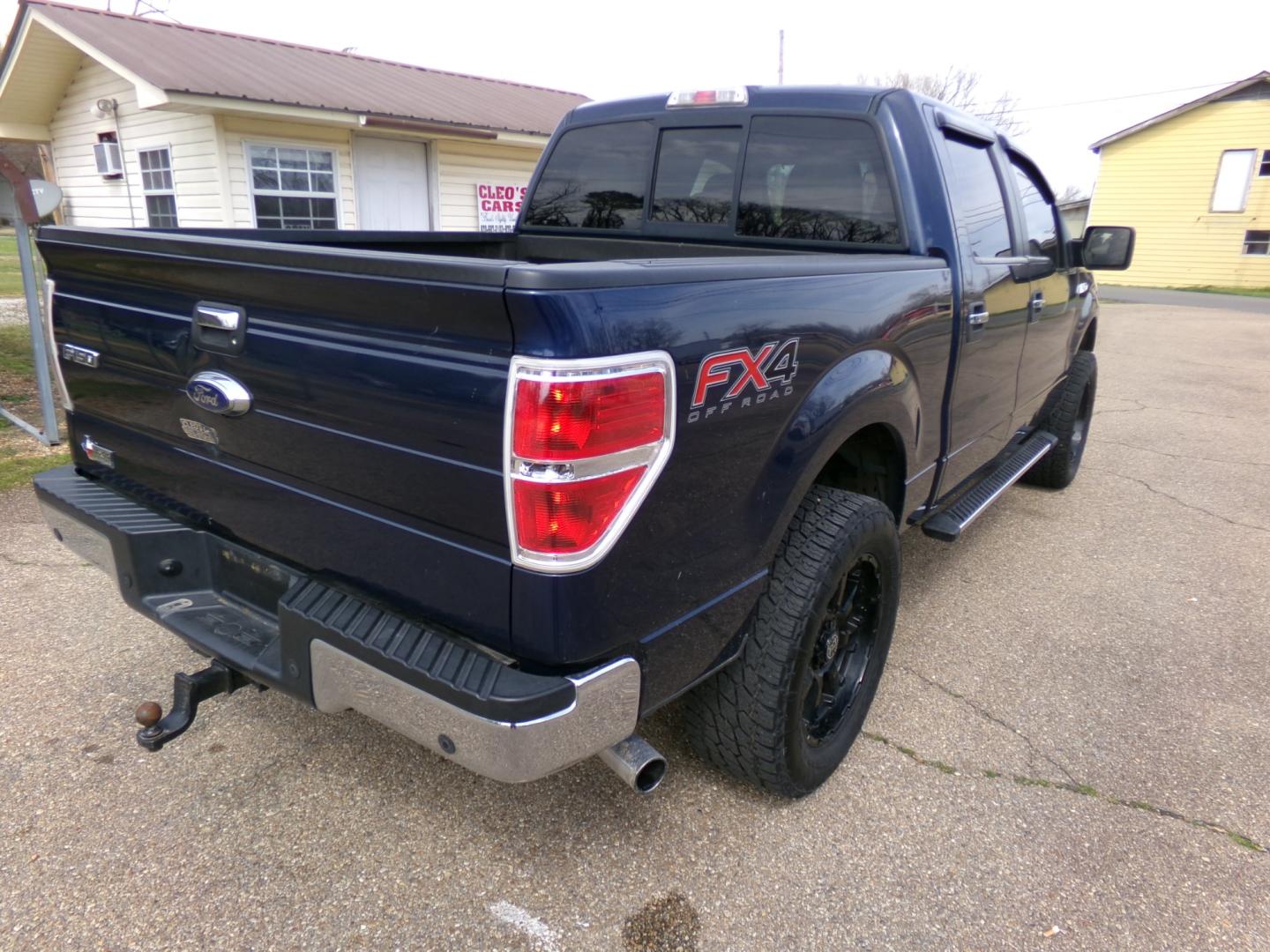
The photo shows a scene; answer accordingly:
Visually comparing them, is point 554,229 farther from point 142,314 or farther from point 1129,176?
point 1129,176

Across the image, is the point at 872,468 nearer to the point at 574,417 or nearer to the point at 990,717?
the point at 990,717

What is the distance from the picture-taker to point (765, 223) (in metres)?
3.23

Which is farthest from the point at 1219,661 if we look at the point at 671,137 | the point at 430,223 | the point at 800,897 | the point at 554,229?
the point at 430,223

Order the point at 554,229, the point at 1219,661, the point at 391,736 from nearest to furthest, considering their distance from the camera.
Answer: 1. the point at 391,736
2. the point at 1219,661
3. the point at 554,229

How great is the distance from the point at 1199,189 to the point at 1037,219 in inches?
1146

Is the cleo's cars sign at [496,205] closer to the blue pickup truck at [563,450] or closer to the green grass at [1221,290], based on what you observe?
the blue pickup truck at [563,450]

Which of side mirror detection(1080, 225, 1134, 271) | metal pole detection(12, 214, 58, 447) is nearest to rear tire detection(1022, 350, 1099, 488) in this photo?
side mirror detection(1080, 225, 1134, 271)

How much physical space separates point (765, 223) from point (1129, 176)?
31.5m

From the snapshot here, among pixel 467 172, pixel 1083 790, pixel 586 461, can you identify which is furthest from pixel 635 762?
pixel 467 172

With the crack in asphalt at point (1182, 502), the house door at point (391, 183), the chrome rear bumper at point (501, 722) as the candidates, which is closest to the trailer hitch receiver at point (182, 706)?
the chrome rear bumper at point (501, 722)

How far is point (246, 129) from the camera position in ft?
33.0

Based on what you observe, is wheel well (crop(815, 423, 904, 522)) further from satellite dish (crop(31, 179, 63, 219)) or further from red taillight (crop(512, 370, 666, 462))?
satellite dish (crop(31, 179, 63, 219))

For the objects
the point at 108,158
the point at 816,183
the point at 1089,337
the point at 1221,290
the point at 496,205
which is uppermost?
the point at 108,158

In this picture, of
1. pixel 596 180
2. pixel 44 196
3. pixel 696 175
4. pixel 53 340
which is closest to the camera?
pixel 53 340
